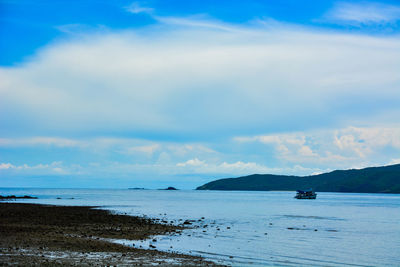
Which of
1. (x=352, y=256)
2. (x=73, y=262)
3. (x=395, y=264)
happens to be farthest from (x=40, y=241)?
(x=395, y=264)

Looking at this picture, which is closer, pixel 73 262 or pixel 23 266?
pixel 23 266

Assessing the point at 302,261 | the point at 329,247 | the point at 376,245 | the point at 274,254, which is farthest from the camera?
the point at 376,245

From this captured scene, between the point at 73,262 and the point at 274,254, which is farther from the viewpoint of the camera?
the point at 274,254

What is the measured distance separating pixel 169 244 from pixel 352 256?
14.8 metres

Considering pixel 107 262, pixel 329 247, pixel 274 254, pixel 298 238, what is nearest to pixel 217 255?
pixel 274 254

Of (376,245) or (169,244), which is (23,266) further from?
(376,245)

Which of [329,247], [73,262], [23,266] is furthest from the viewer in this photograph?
[329,247]

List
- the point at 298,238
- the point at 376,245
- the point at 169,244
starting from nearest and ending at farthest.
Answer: the point at 169,244 < the point at 376,245 < the point at 298,238

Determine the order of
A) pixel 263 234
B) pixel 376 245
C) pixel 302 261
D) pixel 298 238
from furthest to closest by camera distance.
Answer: pixel 263 234
pixel 298 238
pixel 376 245
pixel 302 261

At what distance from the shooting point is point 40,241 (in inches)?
1192

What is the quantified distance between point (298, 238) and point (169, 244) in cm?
1540

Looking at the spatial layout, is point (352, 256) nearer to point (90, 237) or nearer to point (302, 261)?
point (302, 261)

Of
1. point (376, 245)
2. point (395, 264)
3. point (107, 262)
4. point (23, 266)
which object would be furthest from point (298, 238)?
point (23, 266)

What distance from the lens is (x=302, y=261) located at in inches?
1176
